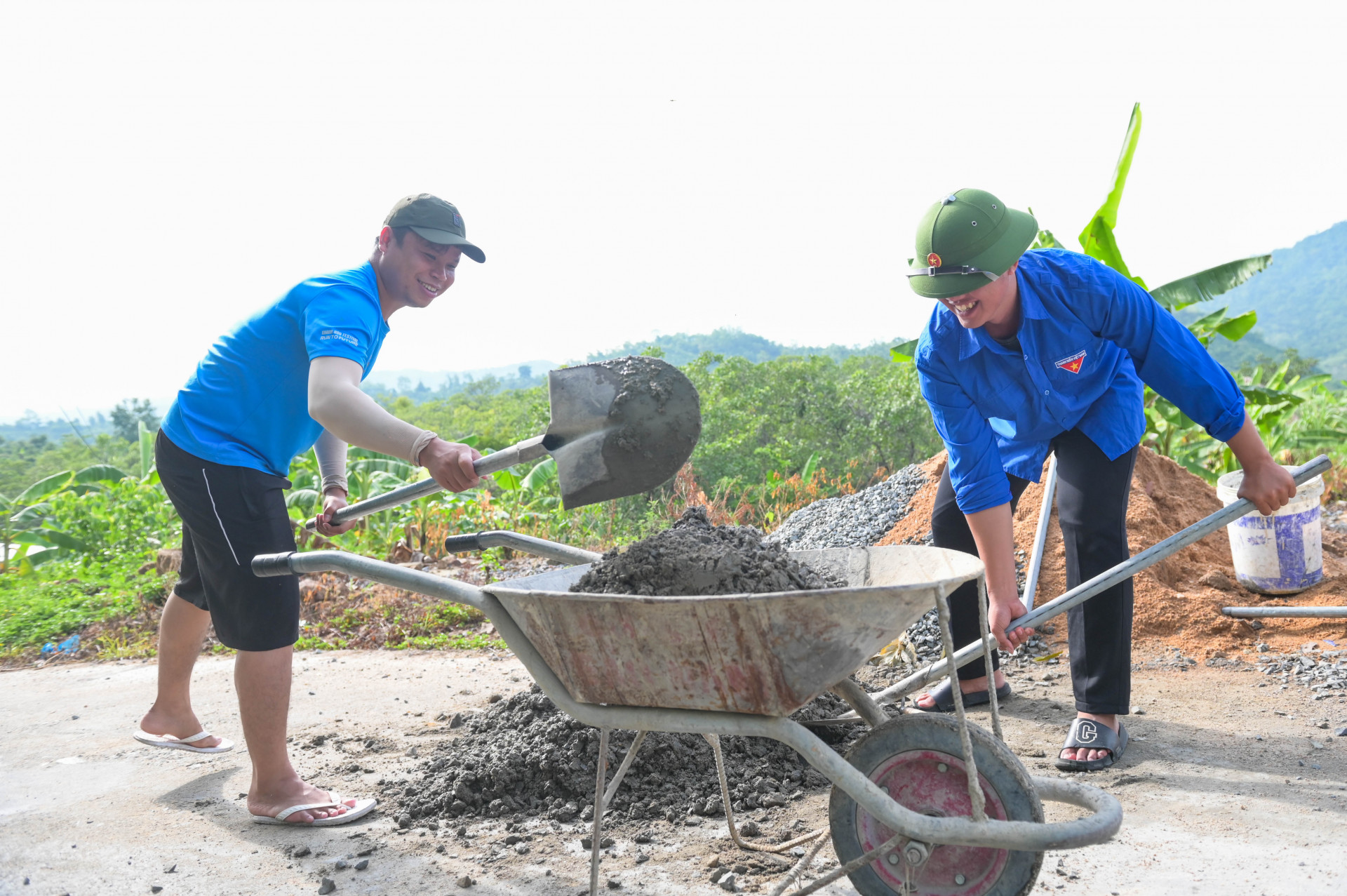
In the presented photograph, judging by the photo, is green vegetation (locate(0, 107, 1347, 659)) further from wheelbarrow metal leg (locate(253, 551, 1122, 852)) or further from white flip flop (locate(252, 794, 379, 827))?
wheelbarrow metal leg (locate(253, 551, 1122, 852))

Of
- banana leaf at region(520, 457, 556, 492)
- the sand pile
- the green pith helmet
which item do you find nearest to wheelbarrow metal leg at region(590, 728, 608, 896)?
the green pith helmet

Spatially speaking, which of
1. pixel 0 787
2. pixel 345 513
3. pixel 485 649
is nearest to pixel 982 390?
pixel 345 513

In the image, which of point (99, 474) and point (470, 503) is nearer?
point (470, 503)

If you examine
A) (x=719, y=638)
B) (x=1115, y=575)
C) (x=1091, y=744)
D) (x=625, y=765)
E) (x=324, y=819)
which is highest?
(x=719, y=638)

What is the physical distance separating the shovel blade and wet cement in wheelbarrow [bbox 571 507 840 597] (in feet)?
0.75

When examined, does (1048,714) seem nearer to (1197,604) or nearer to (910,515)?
(1197,604)

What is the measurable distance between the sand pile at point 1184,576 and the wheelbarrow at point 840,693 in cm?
198

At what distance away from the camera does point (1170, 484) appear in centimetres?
530

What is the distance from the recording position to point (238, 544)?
8.97ft

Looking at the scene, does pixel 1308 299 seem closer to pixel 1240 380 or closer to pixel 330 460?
A: pixel 1240 380

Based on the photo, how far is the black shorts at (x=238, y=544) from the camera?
271cm

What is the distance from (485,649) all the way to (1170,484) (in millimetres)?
4216

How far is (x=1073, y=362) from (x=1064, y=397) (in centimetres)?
12

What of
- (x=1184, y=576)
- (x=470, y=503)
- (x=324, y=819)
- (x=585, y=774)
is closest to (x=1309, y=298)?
(x=470, y=503)
